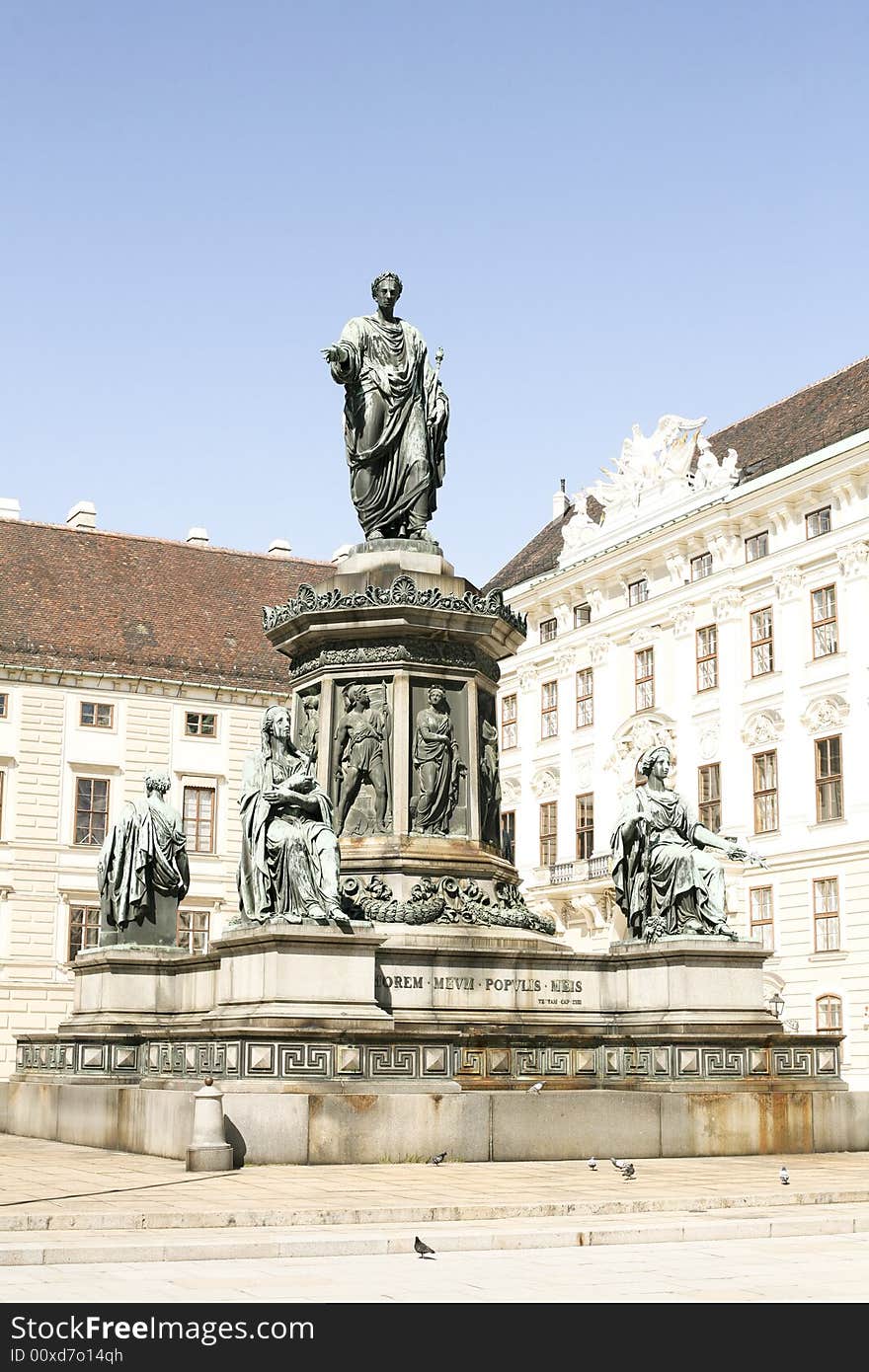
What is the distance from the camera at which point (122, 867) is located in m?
22.5

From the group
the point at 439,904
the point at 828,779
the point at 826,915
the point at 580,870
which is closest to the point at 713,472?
the point at 828,779

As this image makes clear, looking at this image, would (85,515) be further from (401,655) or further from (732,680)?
(401,655)

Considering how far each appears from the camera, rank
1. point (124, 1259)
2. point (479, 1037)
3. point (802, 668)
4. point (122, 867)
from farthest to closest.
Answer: point (802, 668) < point (122, 867) < point (479, 1037) < point (124, 1259)

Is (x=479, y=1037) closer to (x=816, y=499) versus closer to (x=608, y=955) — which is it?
(x=608, y=955)

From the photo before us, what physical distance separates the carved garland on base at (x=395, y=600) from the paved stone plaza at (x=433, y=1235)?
21.7ft

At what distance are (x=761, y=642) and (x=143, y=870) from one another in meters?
33.1

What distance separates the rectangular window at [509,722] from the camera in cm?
6400

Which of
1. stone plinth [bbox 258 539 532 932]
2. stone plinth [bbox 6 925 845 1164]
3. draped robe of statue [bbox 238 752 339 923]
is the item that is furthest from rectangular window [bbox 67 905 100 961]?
draped robe of statue [bbox 238 752 339 923]

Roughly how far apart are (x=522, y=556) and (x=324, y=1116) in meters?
55.5

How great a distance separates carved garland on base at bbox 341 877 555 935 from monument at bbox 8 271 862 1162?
28 millimetres

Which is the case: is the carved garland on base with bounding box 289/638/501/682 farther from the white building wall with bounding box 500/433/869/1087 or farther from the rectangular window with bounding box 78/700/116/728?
the rectangular window with bounding box 78/700/116/728

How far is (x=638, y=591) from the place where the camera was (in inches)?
2307

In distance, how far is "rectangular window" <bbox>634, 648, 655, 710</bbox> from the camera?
57306mm
